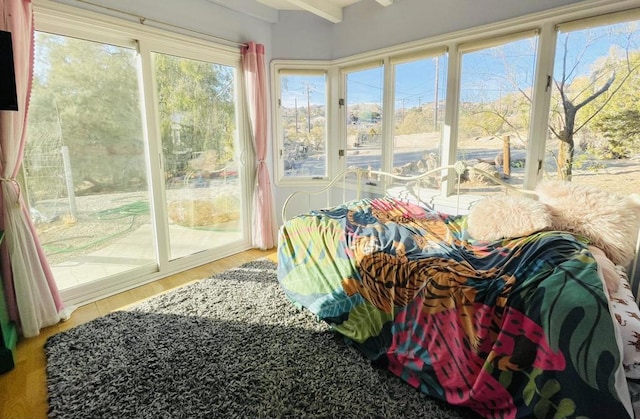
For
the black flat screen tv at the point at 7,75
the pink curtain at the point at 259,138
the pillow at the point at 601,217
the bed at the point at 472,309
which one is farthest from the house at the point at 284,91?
the bed at the point at 472,309

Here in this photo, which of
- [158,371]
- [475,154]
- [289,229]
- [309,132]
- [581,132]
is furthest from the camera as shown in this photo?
[309,132]

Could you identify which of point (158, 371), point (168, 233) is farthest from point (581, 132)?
point (168, 233)

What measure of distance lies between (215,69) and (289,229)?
180cm

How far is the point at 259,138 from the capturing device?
3.28 meters

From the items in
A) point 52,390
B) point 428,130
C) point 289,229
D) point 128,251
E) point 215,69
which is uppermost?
point 215,69

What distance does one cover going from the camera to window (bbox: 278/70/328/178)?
3.52m

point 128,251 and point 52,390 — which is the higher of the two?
point 128,251

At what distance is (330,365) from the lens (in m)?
1.65

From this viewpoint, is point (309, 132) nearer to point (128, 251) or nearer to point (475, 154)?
point (475, 154)

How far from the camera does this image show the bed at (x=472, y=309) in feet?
3.24

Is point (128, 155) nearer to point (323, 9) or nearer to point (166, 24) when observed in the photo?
point (166, 24)

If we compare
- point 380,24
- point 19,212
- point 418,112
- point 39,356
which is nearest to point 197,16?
point 380,24

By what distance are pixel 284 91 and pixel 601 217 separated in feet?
9.70

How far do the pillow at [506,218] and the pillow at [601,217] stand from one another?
3.7 inches
